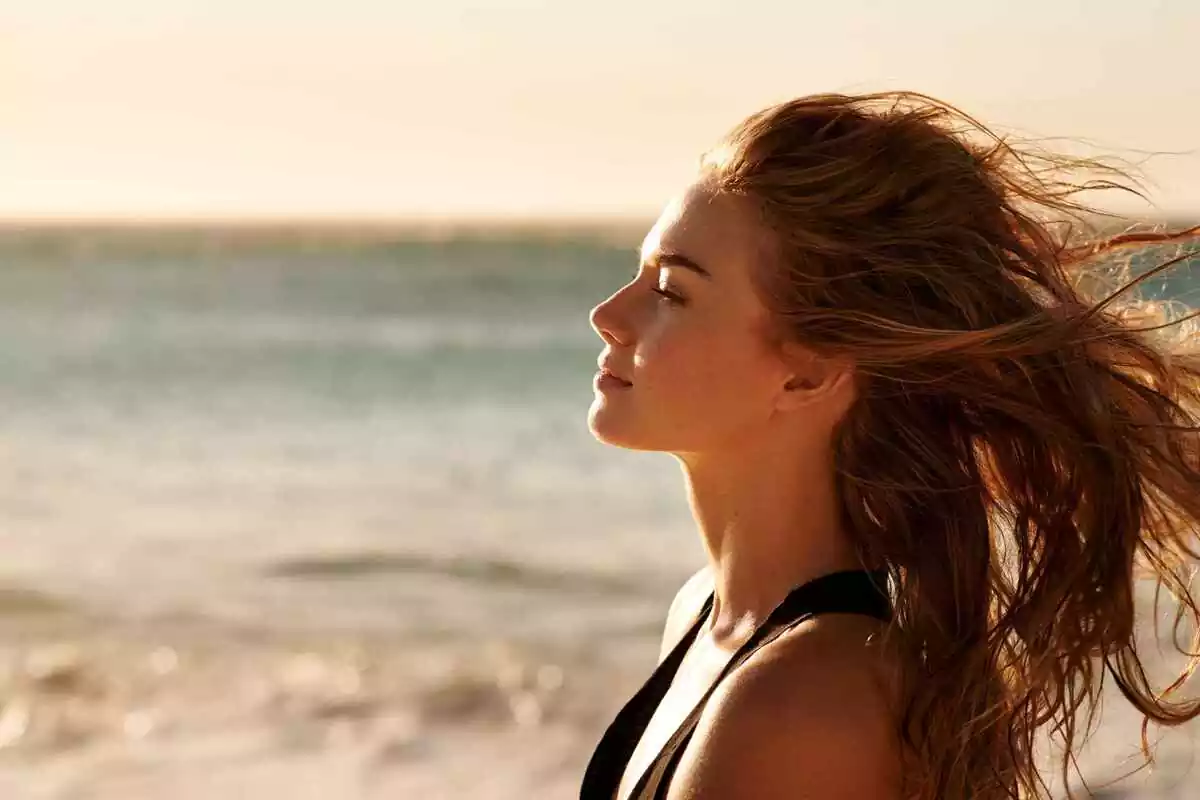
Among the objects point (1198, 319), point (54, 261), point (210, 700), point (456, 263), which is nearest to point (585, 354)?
point (210, 700)

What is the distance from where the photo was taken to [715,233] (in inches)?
88.3

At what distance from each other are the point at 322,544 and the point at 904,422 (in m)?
7.59

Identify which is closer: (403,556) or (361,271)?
(403,556)

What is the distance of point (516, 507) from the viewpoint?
10586 millimetres

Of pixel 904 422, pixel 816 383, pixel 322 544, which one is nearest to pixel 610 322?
pixel 816 383

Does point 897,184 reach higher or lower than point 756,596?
higher

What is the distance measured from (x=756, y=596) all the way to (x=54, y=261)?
43.4 m

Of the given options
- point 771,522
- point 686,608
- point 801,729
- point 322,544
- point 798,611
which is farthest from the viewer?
point 322,544

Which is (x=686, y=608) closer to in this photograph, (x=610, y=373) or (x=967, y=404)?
(x=610, y=373)

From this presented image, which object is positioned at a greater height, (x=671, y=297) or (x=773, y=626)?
(x=671, y=297)

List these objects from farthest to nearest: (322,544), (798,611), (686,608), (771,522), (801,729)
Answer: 1. (322,544)
2. (686,608)
3. (771,522)
4. (798,611)
5. (801,729)

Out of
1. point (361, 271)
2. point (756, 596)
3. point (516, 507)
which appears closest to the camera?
point (756, 596)

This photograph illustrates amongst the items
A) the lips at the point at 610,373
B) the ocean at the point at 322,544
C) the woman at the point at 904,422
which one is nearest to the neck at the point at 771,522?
the woman at the point at 904,422

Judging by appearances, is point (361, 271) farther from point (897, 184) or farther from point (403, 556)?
point (897, 184)
